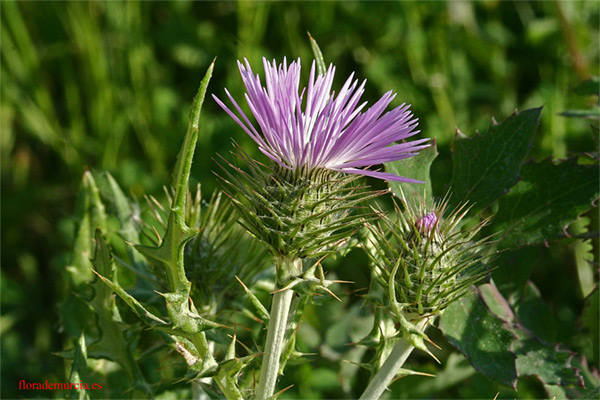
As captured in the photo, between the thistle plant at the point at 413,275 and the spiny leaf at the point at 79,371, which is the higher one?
the thistle plant at the point at 413,275

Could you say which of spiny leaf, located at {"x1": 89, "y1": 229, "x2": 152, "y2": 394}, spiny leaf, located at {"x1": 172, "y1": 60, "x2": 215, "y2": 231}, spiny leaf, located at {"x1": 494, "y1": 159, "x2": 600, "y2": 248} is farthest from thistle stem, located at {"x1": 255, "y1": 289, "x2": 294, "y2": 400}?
spiny leaf, located at {"x1": 494, "y1": 159, "x2": 600, "y2": 248}

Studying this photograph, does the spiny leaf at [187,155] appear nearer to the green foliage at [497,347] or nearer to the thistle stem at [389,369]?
the thistle stem at [389,369]

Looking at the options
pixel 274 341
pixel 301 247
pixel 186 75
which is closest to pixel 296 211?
pixel 301 247

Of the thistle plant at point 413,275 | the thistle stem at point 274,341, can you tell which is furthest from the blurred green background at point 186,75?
the thistle stem at point 274,341

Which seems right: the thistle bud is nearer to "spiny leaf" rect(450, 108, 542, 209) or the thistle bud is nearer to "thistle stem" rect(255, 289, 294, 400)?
"thistle stem" rect(255, 289, 294, 400)

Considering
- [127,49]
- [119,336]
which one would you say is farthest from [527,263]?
[127,49]

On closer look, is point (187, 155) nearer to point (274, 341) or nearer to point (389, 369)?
point (274, 341)

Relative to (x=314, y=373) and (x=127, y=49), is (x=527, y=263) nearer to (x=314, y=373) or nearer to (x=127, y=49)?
(x=314, y=373)
